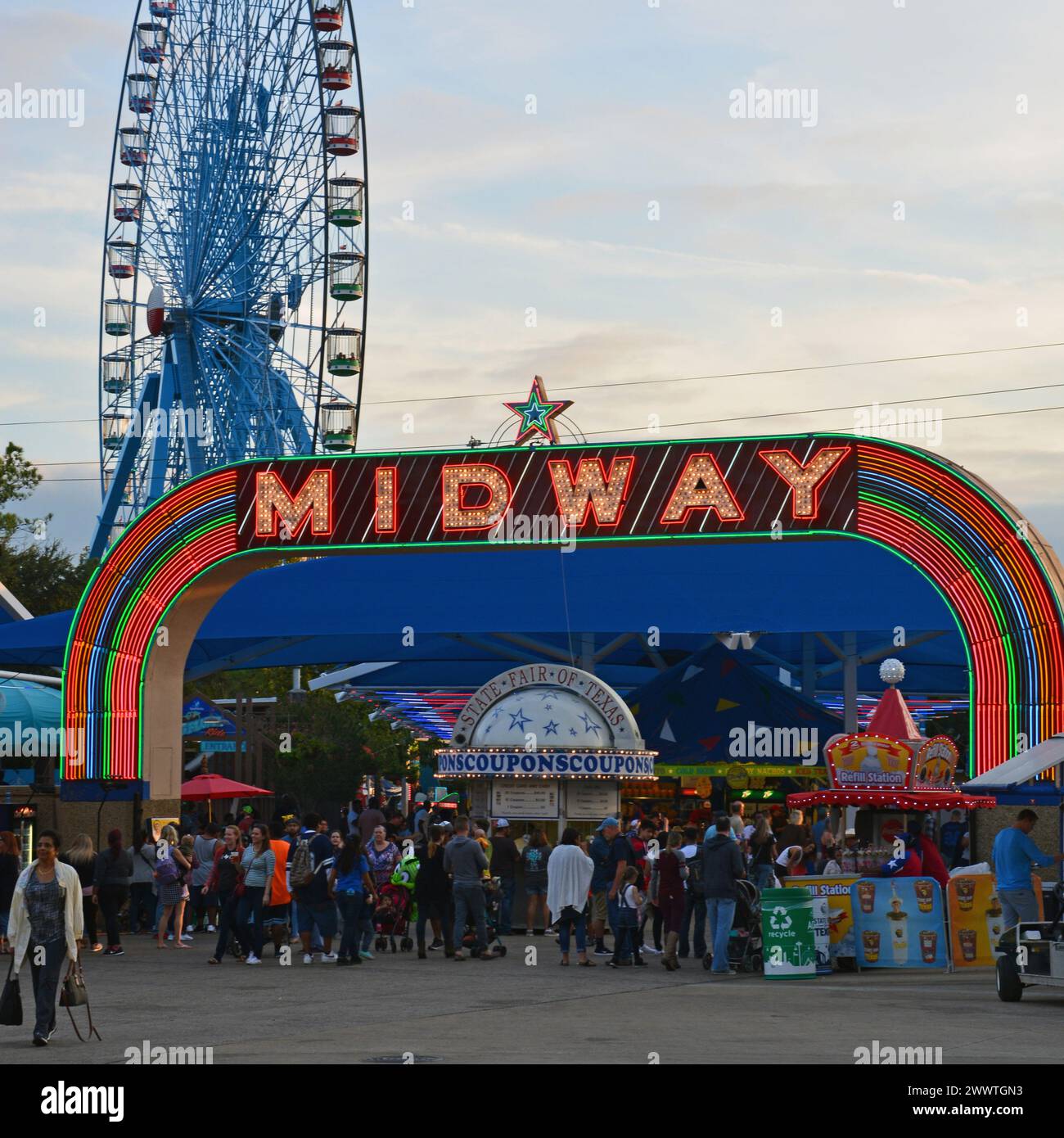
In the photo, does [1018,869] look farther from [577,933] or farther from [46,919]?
[46,919]

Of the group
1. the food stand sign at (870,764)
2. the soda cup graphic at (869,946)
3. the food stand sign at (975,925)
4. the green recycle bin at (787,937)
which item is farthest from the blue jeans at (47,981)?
the food stand sign at (870,764)

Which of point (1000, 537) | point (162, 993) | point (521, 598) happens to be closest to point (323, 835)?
point (162, 993)

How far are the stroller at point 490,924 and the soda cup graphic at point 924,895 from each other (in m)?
4.80

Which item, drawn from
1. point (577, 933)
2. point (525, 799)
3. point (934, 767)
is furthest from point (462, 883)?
point (934, 767)

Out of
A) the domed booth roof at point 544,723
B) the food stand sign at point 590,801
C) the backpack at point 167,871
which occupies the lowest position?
the backpack at point 167,871

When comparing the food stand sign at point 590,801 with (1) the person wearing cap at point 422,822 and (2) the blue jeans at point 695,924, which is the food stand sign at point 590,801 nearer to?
(1) the person wearing cap at point 422,822

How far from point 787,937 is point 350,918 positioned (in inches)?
185

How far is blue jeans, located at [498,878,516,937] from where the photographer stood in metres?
23.2

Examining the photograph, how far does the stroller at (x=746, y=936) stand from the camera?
18812 mm

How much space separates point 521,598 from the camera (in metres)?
36.1

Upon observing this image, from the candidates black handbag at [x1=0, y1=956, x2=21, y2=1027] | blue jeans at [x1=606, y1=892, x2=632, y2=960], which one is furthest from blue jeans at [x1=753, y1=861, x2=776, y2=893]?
black handbag at [x1=0, y1=956, x2=21, y2=1027]

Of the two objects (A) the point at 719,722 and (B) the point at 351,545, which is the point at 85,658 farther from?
(A) the point at 719,722

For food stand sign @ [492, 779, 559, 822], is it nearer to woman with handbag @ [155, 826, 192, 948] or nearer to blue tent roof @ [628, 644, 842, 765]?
woman with handbag @ [155, 826, 192, 948]
